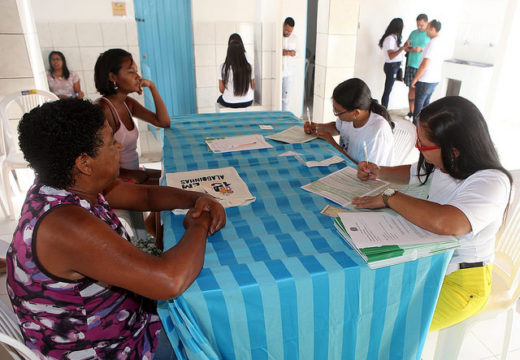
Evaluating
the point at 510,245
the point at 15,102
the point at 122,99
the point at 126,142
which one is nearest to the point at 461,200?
the point at 510,245

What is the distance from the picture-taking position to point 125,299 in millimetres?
1197

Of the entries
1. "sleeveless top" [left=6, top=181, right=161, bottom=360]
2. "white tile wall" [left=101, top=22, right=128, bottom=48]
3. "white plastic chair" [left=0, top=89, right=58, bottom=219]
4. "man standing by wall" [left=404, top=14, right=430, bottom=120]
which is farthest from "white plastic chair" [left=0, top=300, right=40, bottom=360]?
"man standing by wall" [left=404, top=14, right=430, bottom=120]

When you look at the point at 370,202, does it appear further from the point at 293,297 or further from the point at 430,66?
the point at 430,66

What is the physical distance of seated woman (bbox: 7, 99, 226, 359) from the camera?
0.95 m

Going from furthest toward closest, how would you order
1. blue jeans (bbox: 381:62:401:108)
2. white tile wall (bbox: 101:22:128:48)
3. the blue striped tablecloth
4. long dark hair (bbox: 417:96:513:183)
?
blue jeans (bbox: 381:62:401:108), white tile wall (bbox: 101:22:128:48), long dark hair (bbox: 417:96:513:183), the blue striped tablecloth

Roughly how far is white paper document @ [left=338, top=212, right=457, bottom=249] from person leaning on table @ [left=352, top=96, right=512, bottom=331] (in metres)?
0.03

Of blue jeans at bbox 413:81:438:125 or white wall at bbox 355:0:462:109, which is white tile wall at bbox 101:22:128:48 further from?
blue jeans at bbox 413:81:438:125

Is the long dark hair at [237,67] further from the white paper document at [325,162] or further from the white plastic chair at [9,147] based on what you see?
the white paper document at [325,162]

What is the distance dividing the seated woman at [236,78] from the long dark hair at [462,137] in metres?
3.33

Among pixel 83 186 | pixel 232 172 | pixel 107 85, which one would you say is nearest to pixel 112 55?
pixel 107 85

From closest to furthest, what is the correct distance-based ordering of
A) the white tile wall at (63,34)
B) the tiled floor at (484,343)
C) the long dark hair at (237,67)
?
the tiled floor at (484,343), the long dark hair at (237,67), the white tile wall at (63,34)

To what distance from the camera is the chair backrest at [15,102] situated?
3.09m

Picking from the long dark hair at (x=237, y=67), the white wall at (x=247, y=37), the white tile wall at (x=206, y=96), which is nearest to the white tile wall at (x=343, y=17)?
the white wall at (x=247, y=37)

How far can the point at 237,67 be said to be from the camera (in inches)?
174
